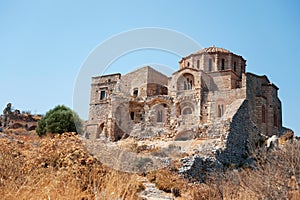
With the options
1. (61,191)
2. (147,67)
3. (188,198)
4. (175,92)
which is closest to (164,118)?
(175,92)

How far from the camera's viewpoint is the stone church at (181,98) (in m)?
25.7

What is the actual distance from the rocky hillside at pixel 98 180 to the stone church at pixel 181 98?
35.6ft

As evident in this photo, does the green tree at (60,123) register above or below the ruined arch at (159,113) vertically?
below

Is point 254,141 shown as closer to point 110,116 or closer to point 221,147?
point 221,147

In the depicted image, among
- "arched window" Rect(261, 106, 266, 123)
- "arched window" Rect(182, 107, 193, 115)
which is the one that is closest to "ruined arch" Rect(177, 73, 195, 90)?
"arched window" Rect(182, 107, 193, 115)

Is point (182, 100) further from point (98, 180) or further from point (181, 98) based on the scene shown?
point (98, 180)

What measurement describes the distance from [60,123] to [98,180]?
23.0 meters

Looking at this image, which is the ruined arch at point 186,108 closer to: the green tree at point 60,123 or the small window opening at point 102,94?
the green tree at point 60,123

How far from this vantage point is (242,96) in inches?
1001

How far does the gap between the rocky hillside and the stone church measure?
35.6 ft

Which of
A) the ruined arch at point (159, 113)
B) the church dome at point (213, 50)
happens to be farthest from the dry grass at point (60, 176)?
the church dome at point (213, 50)

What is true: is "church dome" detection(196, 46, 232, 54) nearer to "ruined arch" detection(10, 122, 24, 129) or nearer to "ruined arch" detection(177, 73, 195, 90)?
"ruined arch" detection(177, 73, 195, 90)

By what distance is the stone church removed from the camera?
25.7 metres

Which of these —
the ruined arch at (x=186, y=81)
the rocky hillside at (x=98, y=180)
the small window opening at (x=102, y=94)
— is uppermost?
the ruined arch at (x=186, y=81)
